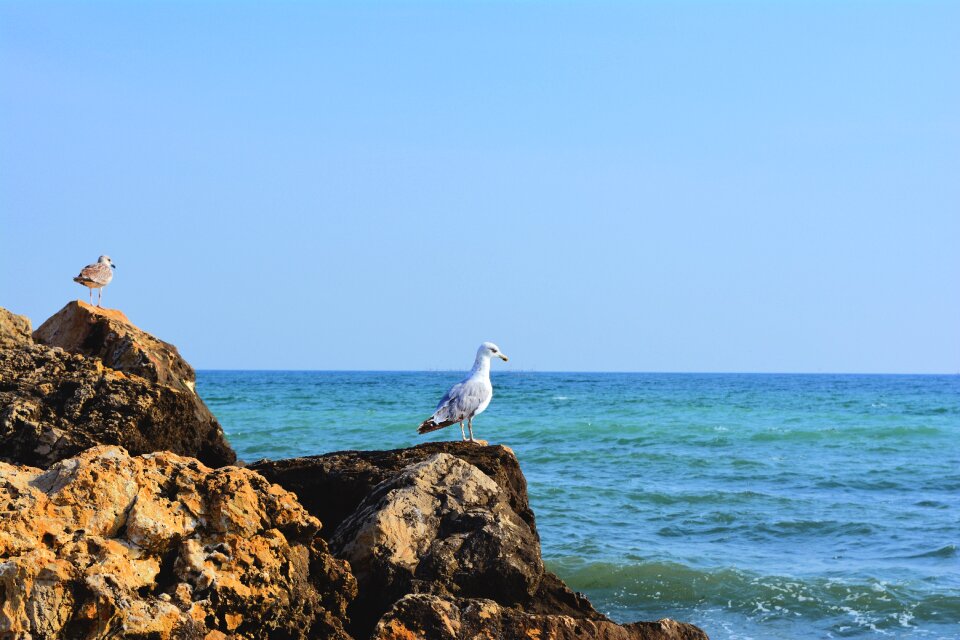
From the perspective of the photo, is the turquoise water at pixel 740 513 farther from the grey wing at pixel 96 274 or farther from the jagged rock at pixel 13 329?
the jagged rock at pixel 13 329

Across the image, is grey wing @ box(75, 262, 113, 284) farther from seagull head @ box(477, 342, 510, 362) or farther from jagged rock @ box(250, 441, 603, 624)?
jagged rock @ box(250, 441, 603, 624)

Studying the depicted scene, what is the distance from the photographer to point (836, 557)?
35.9 ft

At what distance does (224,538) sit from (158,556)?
23cm

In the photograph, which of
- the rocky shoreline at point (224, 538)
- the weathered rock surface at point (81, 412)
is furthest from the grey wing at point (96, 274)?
the rocky shoreline at point (224, 538)

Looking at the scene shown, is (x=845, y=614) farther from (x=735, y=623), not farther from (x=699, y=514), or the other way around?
(x=699, y=514)

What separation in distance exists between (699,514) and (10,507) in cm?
1093

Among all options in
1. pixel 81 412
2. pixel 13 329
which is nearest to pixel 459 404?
pixel 13 329

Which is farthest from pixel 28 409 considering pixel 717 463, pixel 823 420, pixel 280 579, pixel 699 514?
pixel 823 420

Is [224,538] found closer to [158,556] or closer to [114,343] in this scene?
[158,556]

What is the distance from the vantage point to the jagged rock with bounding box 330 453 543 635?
433 centimetres

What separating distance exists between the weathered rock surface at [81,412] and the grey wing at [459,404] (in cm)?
273

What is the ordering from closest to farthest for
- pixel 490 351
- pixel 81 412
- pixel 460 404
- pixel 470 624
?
pixel 470 624 < pixel 81 412 < pixel 460 404 < pixel 490 351

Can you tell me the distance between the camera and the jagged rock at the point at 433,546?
170 inches

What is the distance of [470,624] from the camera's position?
3699mm
